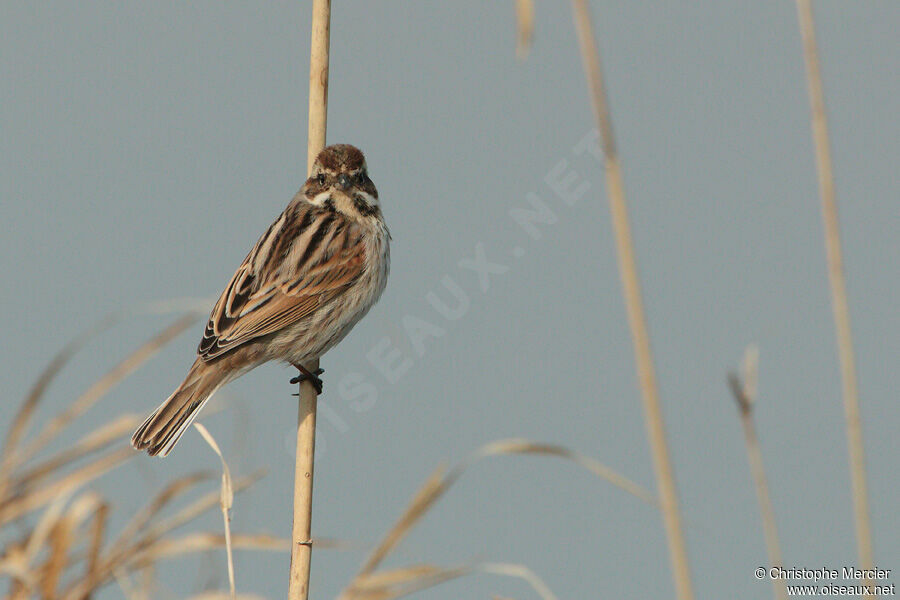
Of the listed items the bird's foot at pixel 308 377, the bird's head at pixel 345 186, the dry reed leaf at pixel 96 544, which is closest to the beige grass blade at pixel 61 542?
the dry reed leaf at pixel 96 544

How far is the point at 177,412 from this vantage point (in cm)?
452

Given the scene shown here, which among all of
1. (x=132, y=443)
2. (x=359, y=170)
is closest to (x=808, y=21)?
(x=359, y=170)

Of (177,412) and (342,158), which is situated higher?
(342,158)

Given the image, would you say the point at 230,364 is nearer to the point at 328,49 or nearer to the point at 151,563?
the point at 151,563

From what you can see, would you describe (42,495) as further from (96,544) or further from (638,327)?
(638,327)

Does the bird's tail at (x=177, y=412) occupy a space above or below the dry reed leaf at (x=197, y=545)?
above

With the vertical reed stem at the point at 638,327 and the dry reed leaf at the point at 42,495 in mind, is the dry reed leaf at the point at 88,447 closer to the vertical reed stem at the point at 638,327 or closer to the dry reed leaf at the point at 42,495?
the dry reed leaf at the point at 42,495

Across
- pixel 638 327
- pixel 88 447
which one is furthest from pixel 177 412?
pixel 638 327

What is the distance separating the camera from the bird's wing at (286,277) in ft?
15.9

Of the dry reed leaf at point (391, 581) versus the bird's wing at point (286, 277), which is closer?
the dry reed leaf at point (391, 581)

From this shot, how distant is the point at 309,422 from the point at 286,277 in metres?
1.53

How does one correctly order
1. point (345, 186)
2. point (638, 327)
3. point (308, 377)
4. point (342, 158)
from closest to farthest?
point (638, 327), point (308, 377), point (342, 158), point (345, 186)

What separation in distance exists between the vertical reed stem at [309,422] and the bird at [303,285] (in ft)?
3.72

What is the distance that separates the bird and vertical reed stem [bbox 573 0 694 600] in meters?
2.53
